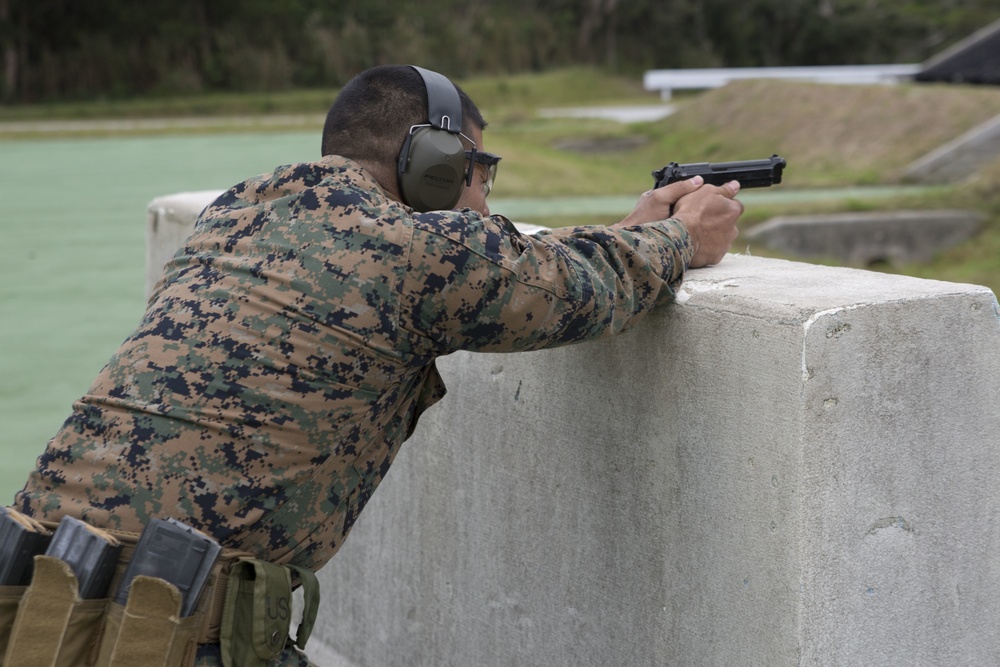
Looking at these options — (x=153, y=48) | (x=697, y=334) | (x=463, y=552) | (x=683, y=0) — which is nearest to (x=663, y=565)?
(x=697, y=334)

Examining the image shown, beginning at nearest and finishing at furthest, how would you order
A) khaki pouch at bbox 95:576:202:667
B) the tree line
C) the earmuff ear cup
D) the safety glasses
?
khaki pouch at bbox 95:576:202:667 → the earmuff ear cup → the safety glasses → the tree line

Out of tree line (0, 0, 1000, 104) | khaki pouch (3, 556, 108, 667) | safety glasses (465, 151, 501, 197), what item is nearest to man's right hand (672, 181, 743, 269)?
safety glasses (465, 151, 501, 197)

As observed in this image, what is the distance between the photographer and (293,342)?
6.19 ft

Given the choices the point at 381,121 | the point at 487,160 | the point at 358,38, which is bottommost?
the point at 358,38

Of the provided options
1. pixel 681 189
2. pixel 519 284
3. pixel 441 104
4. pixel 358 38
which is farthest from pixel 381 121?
pixel 358 38

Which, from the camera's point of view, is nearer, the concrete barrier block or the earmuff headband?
the concrete barrier block

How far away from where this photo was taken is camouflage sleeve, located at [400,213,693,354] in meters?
1.87

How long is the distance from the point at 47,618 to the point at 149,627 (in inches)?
7.0

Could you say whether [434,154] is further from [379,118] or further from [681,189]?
[681,189]

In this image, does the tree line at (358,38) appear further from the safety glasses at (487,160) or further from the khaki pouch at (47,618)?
the khaki pouch at (47,618)

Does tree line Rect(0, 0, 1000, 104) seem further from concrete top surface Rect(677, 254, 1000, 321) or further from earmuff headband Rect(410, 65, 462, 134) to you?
concrete top surface Rect(677, 254, 1000, 321)

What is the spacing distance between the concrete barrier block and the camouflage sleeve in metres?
0.13

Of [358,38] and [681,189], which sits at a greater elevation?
[681,189]

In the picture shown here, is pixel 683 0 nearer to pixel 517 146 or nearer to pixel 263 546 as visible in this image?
pixel 517 146
